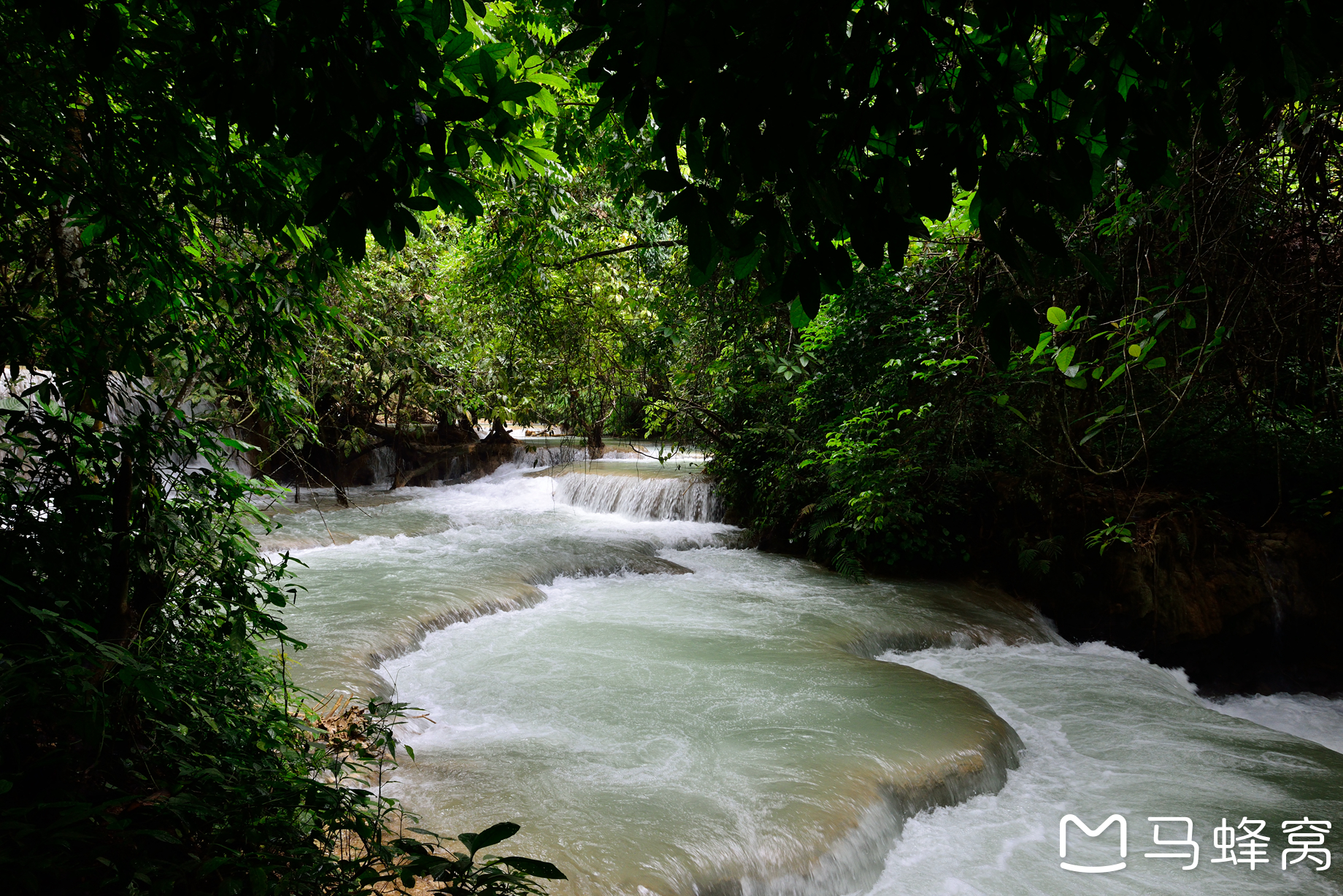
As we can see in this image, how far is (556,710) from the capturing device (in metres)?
5.07

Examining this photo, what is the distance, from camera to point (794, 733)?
15.5 ft

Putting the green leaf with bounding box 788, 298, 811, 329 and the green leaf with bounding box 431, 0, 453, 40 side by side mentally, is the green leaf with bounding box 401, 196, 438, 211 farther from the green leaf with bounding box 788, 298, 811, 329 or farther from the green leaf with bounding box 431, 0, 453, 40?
the green leaf with bounding box 788, 298, 811, 329

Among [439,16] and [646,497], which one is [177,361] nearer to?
[439,16]

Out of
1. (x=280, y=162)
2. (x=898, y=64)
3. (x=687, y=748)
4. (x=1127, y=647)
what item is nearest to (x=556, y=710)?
(x=687, y=748)

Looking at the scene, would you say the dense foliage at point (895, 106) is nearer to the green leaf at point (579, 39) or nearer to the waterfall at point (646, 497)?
the green leaf at point (579, 39)

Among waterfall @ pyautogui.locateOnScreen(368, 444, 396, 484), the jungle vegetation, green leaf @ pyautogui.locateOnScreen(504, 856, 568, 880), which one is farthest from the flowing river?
waterfall @ pyautogui.locateOnScreen(368, 444, 396, 484)

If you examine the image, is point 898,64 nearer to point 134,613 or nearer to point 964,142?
point 964,142
